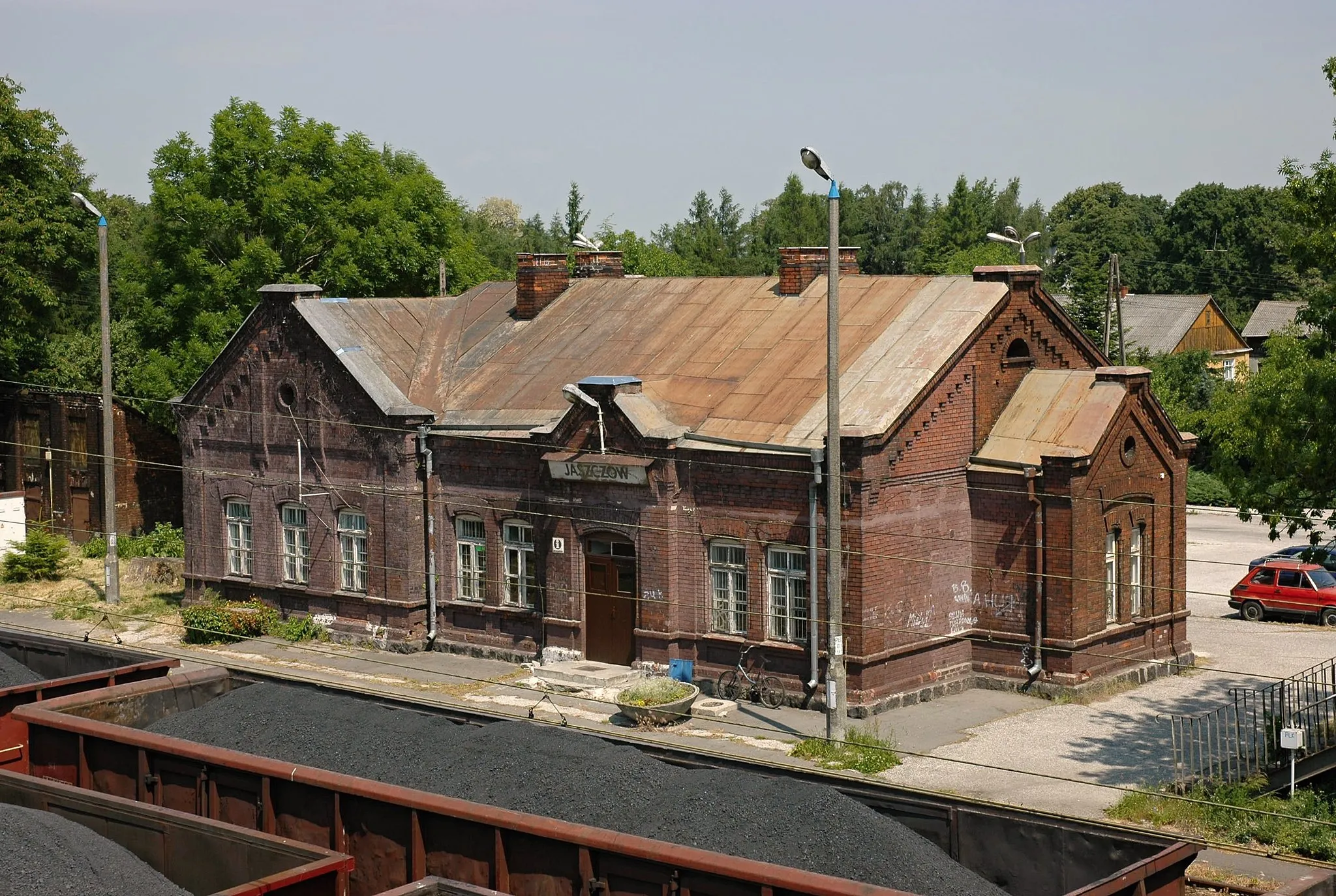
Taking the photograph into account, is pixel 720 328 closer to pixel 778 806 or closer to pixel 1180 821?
pixel 1180 821

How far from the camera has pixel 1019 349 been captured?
90.1ft

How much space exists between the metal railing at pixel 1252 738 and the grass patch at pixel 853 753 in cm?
397

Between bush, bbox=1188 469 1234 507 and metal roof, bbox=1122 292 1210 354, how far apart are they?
1633 cm

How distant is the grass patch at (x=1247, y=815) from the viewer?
58.4 ft

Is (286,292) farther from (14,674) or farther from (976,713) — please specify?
(976,713)

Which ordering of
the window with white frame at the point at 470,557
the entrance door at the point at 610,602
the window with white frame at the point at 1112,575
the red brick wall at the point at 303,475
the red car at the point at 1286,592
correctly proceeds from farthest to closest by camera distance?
the red car at the point at 1286,592 < the red brick wall at the point at 303,475 < the window with white frame at the point at 470,557 < the entrance door at the point at 610,602 < the window with white frame at the point at 1112,575

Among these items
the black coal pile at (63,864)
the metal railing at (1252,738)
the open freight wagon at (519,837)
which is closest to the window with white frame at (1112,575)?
the metal railing at (1252,738)

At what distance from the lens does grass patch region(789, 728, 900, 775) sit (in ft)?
71.5

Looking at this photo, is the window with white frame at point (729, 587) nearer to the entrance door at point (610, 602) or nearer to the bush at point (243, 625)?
the entrance door at point (610, 602)

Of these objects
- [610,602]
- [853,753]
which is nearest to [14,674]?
[853,753]

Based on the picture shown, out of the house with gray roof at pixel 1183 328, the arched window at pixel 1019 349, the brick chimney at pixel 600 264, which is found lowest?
the arched window at pixel 1019 349

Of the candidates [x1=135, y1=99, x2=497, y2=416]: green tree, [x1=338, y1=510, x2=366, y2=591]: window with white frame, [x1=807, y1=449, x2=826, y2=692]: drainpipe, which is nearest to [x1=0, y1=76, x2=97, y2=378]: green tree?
[x1=135, y1=99, x2=497, y2=416]: green tree

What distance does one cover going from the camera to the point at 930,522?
25.5 m

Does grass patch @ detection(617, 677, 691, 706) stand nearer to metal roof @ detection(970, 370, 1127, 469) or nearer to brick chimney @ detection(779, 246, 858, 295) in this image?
metal roof @ detection(970, 370, 1127, 469)
